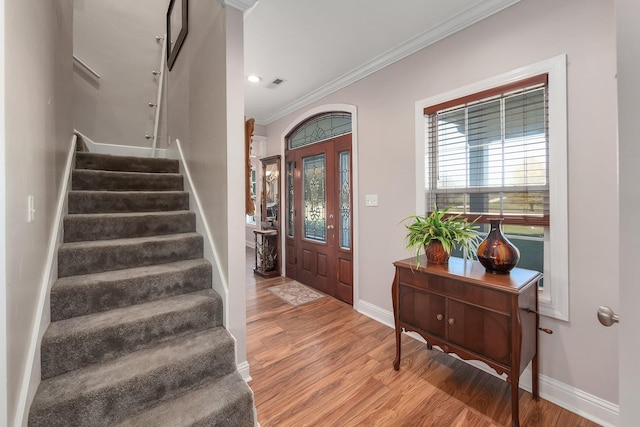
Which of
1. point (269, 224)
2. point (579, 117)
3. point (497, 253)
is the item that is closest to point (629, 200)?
point (497, 253)

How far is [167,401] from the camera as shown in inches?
57.7

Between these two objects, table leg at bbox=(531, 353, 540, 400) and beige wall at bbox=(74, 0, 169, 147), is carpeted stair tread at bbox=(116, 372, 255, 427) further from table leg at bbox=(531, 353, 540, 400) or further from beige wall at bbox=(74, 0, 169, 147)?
beige wall at bbox=(74, 0, 169, 147)

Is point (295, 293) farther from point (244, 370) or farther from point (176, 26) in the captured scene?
point (176, 26)

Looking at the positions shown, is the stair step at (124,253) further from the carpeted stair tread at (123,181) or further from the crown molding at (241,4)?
the crown molding at (241,4)

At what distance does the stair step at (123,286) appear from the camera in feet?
5.22

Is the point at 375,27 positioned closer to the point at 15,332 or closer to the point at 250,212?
the point at 250,212

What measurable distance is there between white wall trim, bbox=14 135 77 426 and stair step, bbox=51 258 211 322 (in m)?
0.08

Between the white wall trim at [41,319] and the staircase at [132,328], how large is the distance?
0.04 m

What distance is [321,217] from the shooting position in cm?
376

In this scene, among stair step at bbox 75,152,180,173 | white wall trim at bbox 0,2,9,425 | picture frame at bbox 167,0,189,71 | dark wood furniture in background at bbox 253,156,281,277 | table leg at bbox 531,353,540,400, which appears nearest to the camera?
white wall trim at bbox 0,2,9,425

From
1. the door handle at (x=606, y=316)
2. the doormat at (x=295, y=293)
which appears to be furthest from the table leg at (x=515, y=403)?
the doormat at (x=295, y=293)

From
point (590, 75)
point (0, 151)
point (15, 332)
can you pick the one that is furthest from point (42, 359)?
point (590, 75)

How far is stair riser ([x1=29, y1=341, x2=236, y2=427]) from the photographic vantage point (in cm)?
120

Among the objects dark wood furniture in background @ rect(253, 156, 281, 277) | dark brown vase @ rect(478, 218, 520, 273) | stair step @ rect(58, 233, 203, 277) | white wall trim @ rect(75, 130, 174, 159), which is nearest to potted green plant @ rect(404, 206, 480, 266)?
dark brown vase @ rect(478, 218, 520, 273)
